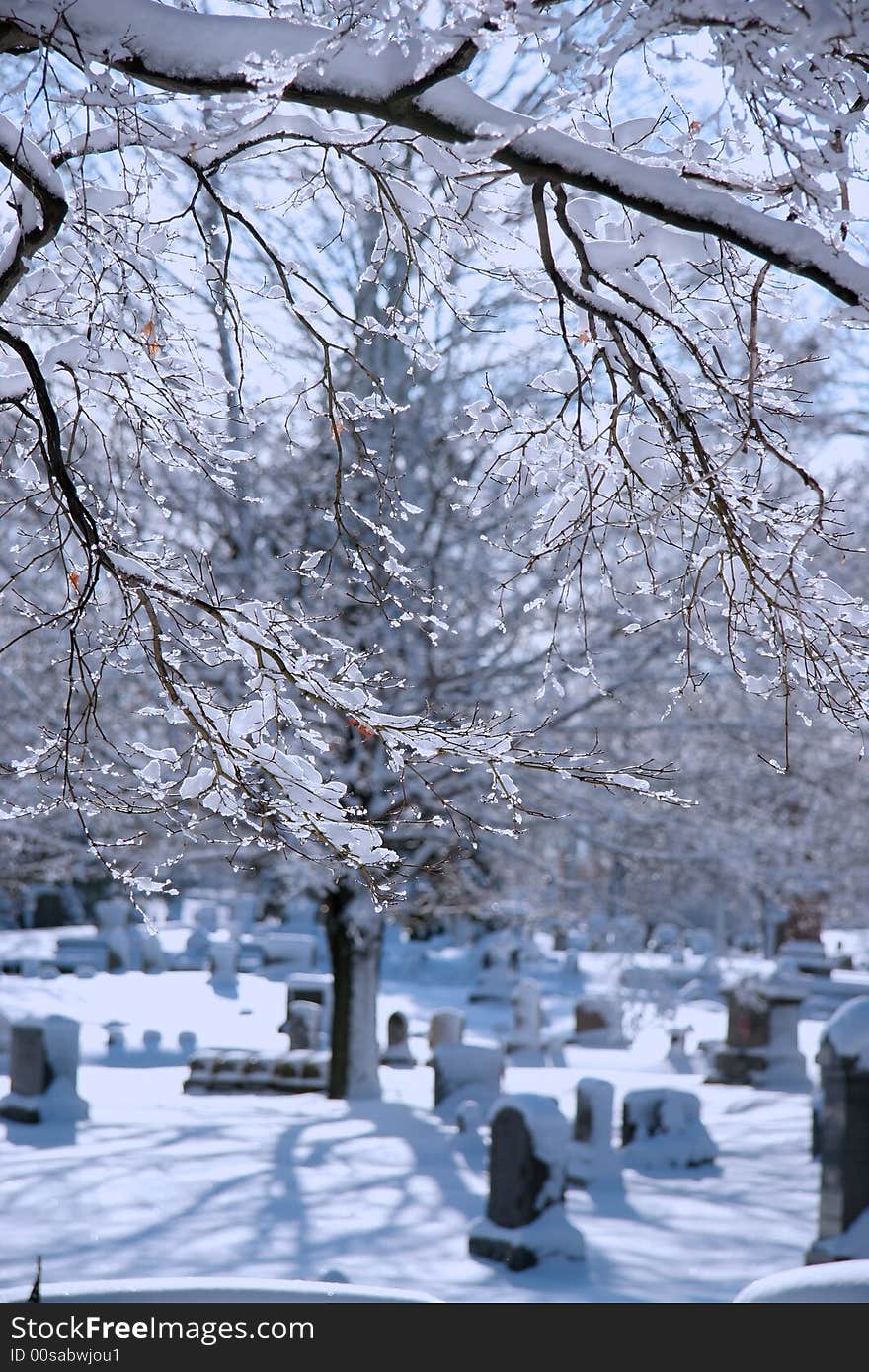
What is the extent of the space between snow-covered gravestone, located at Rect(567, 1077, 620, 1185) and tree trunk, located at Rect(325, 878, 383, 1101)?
2306 millimetres

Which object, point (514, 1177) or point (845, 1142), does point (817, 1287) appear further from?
point (845, 1142)

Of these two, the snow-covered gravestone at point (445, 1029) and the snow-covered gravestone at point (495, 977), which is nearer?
the snow-covered gravestone at point (445, 1029)

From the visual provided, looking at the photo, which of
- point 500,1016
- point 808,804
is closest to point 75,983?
point 500,1016

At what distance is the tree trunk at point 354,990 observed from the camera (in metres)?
12.9

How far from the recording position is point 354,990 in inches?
524

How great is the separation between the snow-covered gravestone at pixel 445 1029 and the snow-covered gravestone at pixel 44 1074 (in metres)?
6.41

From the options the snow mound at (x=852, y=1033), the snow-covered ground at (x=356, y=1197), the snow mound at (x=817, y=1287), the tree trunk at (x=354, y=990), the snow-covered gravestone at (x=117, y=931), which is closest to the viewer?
the snow mound at (x=817, y=1287)

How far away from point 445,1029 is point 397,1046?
2.45 feet

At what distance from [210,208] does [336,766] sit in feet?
16.5

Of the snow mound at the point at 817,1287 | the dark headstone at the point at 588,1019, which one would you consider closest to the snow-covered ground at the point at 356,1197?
the snow mound at the point at 817,1287

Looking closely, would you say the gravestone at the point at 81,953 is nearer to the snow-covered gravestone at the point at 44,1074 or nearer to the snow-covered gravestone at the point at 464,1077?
the snow-covered gravestone at the point at 44,1074

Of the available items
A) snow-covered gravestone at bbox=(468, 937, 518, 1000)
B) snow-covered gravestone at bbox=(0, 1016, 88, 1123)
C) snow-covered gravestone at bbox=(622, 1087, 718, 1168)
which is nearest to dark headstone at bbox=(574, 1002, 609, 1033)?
snow-covered gravestone at bbox=(468, 937, 518, 1000)

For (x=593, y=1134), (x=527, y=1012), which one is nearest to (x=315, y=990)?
(x=527, y=1012)
